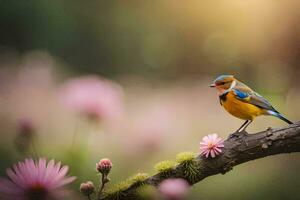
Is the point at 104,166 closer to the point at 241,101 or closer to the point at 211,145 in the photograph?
the point at 211,145

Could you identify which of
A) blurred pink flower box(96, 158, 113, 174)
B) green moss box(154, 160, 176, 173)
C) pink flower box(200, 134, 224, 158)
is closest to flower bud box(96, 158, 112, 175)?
blurred pink flower box(96, 158, 113, 174)

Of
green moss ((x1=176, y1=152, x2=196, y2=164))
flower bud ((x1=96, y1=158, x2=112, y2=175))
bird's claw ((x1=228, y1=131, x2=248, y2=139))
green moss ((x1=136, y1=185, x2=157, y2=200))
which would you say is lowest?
green moss ((x1=136, y1=185, x2=157, y2=200))

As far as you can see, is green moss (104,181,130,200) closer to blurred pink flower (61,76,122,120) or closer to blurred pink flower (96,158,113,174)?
blurred pink flower (96,158,113,174)

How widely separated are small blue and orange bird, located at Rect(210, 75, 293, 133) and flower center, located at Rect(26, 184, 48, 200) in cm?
49

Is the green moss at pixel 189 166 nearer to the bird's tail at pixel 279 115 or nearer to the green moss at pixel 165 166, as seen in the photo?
the green moss at pixel 165 166

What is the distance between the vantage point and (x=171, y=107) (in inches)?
63.9

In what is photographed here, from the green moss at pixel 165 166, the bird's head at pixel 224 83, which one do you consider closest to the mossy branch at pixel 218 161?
the green moss at pixel 165 166

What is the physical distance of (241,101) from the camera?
152 centimetres

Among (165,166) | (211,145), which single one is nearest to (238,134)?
(211,145)

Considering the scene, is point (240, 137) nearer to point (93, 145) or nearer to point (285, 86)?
point (285, 86)

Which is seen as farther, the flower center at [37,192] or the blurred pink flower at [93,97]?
the blurred pink flower at [93,97]

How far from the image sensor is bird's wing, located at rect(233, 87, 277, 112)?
1525 millimetres

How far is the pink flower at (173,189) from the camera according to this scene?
1.50m

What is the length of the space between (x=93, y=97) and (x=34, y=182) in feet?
0.86
